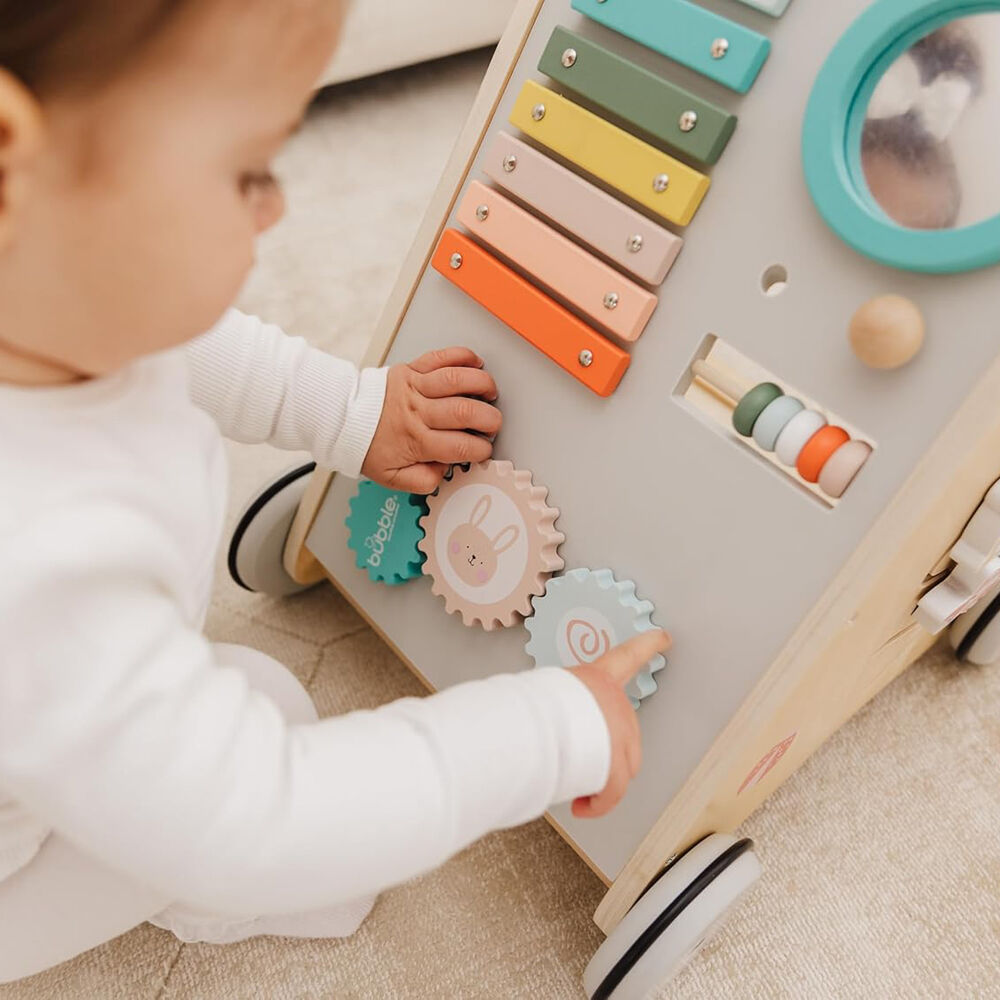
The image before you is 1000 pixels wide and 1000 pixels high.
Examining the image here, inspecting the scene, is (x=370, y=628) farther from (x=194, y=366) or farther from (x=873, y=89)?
(x=873, y=89)

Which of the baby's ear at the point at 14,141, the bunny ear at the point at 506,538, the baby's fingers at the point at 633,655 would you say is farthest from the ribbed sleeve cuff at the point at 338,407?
the baby's ear at the point at 14,141

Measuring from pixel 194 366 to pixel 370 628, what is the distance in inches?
14.3

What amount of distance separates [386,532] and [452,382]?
14 centimetres

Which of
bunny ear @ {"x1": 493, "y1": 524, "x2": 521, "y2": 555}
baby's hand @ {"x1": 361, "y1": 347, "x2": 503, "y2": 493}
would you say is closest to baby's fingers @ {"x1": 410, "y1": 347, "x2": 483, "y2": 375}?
baby's hand @ {"x1": 361, "y1": 347, "x2": 503, "y2": 493}

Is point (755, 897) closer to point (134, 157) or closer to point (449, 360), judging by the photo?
point (449, 360)

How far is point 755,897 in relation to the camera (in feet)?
2.47

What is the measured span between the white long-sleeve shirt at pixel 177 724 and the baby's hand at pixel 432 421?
172mm

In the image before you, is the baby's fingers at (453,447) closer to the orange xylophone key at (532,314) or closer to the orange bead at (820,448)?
the orange xylophone key at (532,314)

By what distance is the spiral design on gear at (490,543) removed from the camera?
628 mm

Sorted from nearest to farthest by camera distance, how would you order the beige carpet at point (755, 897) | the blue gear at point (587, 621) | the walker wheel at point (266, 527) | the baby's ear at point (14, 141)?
the baby's ear at point (14, 141), the blue gear at point (587, 621), the beige carpet at point (755, 897), the walker wheel at point (266, 527)

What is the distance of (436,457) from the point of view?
0.64 m

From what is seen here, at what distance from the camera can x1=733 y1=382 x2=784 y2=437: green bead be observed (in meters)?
0.52

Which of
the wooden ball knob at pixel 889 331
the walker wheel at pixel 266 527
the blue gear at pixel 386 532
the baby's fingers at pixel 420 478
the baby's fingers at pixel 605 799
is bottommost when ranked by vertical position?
the walker wheel at pixel 266 527

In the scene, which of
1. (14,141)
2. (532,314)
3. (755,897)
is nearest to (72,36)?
(14,141)
